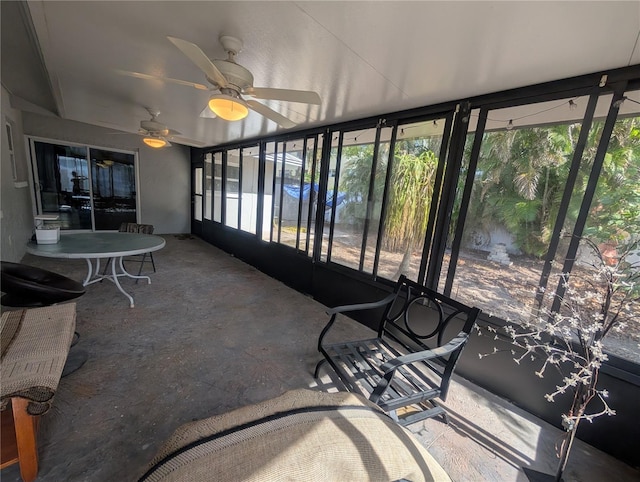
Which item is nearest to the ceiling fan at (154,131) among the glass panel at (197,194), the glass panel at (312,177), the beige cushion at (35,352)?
the glass panel at (312,177)

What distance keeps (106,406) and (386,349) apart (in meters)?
2.12

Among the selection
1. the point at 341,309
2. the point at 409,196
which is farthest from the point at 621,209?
the point at 341,309

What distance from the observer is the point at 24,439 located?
1226 mm

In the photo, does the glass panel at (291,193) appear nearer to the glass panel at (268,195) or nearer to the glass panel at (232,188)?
the glass panel at (268,195)

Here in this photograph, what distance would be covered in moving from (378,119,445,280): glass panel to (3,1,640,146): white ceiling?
1.08ft

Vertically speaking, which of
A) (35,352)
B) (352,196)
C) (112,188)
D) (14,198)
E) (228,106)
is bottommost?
(35,352)

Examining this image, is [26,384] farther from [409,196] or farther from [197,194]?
[197,194]

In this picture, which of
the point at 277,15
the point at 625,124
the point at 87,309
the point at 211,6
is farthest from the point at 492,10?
the point at 87,309

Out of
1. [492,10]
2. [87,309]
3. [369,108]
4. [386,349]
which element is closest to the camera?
[492,10]

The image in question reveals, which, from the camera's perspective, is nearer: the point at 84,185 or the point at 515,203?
the point at 515,203

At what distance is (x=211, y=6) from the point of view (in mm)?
1441

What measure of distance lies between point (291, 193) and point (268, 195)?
0.68 m

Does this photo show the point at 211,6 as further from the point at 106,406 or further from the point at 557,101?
the point at 106,406

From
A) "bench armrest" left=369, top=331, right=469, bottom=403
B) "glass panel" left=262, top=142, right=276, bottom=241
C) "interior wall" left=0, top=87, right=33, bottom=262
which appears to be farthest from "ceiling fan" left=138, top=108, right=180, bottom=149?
"bench armrest" left=369, top=331, right=469, bottom=403
